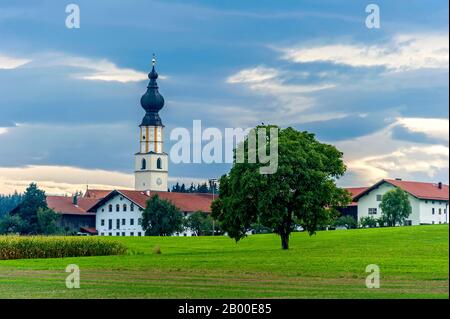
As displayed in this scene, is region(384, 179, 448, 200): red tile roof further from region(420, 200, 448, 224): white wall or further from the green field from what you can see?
the green field

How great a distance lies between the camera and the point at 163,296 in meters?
38.6

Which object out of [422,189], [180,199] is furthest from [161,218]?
[422,189]

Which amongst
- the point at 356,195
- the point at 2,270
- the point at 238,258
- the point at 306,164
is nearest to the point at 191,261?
the point at 238,258

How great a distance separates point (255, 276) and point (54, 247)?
117 feet

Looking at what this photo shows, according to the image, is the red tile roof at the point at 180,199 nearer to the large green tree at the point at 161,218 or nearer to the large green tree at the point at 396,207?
the large green tree at the point at 161,218

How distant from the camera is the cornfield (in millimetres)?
80206

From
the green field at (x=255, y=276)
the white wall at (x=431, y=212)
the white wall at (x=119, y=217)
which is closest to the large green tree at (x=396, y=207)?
the white wall at (x=431, y=212)

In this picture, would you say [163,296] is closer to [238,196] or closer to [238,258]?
[238,258]

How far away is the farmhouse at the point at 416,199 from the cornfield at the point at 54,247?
63148mm

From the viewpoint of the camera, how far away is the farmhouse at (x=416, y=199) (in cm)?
13975

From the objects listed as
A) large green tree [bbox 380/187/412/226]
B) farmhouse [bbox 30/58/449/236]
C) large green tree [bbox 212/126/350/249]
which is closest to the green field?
large green tree [bbox 212/126/350/249]

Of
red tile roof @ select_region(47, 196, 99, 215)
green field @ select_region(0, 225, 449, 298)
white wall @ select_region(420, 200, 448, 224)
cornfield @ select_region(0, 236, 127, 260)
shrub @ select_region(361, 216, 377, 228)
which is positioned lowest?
green field @ select_region(0, 225, 449, 298)

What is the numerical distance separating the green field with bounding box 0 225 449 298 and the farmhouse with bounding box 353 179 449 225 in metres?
54.9

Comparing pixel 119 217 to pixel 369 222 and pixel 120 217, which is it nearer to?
pixel 120 217
